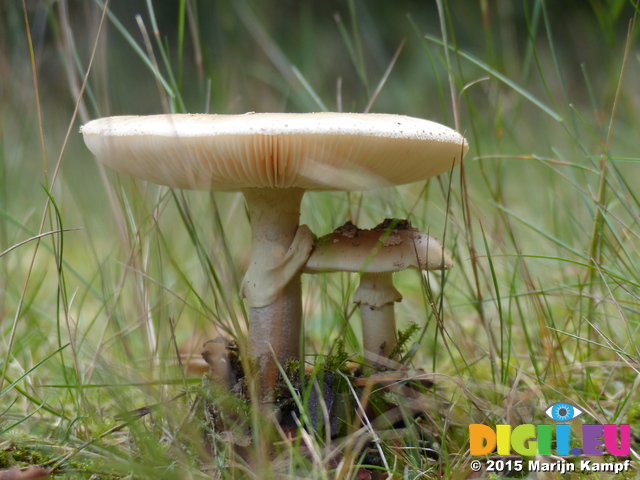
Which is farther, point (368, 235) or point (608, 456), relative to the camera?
point (368, 235)

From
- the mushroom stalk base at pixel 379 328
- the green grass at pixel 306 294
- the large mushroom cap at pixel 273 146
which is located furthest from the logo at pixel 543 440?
the large mushroom cap at pixel 273 146

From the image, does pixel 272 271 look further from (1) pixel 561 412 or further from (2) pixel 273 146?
(1) pixel 561 412

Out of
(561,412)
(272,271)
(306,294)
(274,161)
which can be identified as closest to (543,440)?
(561,412)

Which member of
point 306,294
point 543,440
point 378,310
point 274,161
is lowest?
point 543,440

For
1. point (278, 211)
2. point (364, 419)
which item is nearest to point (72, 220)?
point (278, 211)

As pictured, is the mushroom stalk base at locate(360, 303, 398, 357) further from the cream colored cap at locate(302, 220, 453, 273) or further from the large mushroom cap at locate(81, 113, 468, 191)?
the large mushroom cap at locate(81, 113, 468, 191)

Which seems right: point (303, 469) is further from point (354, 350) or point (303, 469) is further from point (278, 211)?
point (278, 211)
